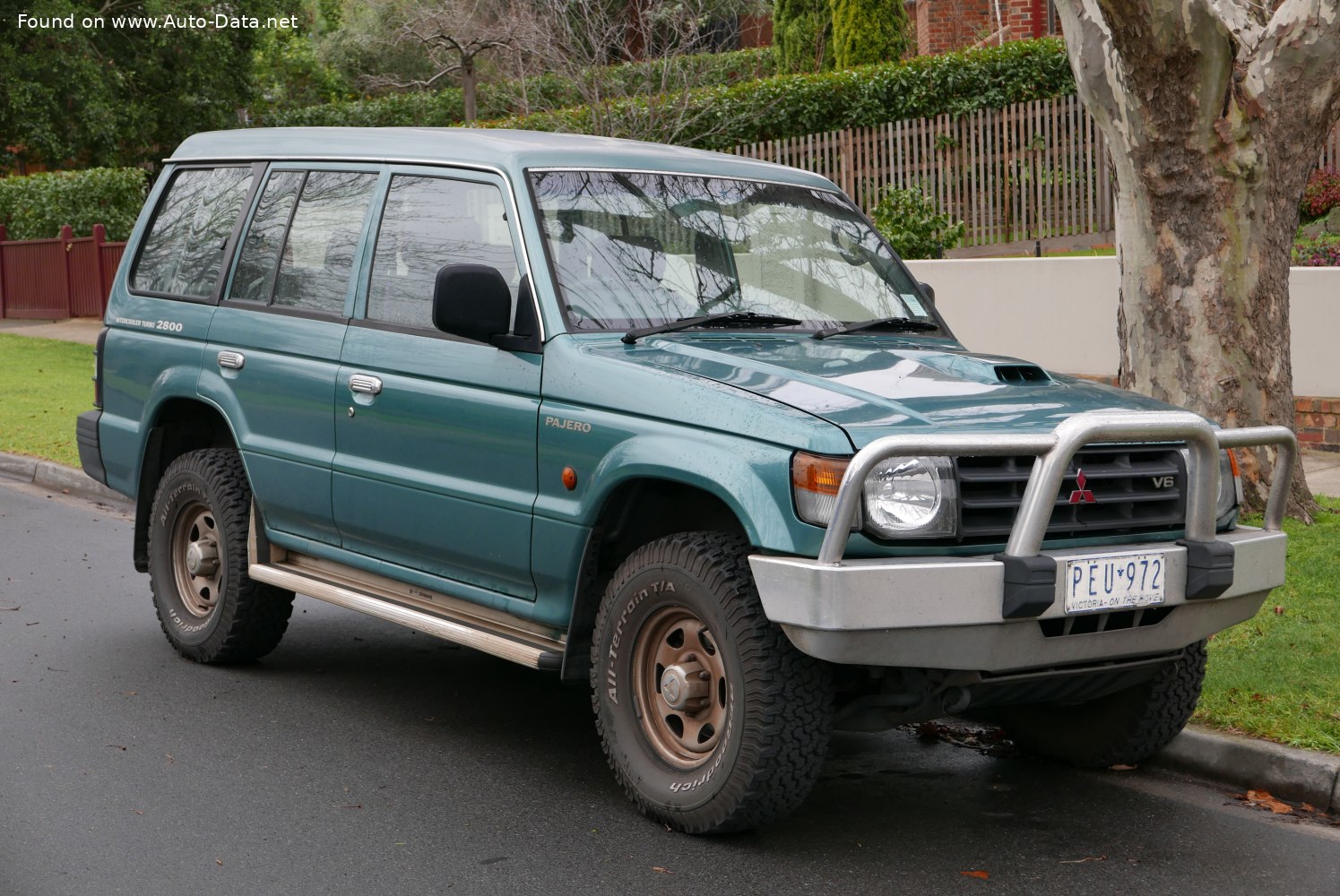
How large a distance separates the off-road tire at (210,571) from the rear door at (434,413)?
799mm

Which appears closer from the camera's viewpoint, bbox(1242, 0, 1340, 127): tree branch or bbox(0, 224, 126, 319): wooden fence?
bbox(1242, 0, 1340, 127): tree branch

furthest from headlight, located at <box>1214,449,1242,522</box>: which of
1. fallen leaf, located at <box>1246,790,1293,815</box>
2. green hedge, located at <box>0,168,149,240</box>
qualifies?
green hedge, located at <box>0,168,149,240</box>

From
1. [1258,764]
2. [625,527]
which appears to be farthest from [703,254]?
[1258,764]

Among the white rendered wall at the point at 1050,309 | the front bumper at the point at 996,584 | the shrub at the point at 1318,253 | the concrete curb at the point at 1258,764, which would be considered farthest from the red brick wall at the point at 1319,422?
the front bumper at the point at 996,584

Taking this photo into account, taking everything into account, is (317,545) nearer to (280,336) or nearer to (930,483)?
(280,336)

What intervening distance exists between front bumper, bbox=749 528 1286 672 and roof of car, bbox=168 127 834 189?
79.7 inches

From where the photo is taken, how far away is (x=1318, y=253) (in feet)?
45.8

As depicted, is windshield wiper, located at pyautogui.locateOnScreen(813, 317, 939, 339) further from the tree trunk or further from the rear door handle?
the tree trunk

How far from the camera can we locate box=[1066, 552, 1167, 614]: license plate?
4.46 metres

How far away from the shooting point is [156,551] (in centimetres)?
721

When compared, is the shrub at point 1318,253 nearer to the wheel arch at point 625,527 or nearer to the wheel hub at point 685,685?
the wheel arch at point 625,527

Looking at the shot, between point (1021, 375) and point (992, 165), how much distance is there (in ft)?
44.5

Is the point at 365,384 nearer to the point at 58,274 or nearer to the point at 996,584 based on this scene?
the point at 996,584

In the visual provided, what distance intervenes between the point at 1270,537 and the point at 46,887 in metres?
3.70
